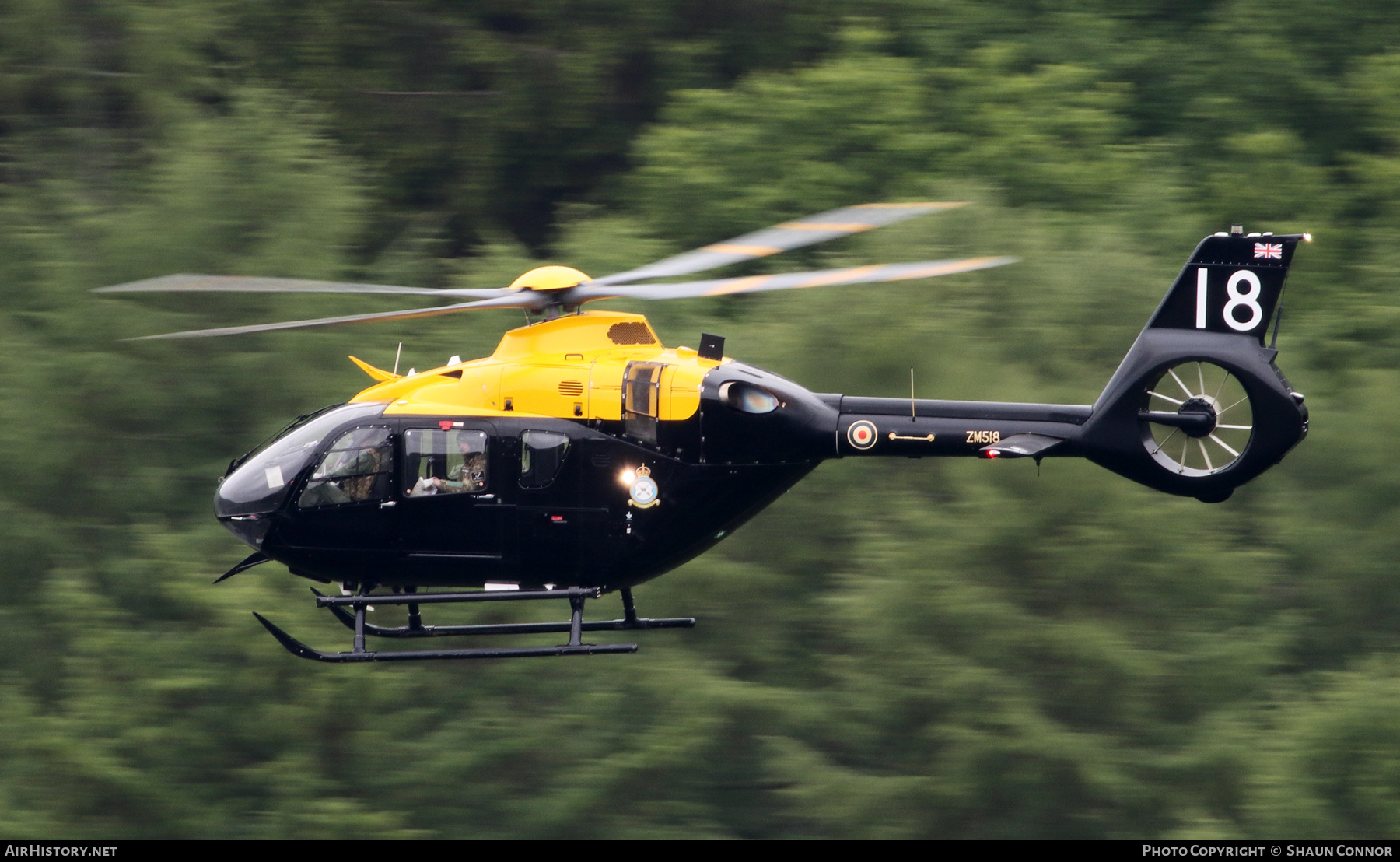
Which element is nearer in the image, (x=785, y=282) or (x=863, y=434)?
(x=785, y=282)

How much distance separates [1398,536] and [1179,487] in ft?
18.7

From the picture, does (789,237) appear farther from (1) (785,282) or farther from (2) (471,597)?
(2) (471,597)

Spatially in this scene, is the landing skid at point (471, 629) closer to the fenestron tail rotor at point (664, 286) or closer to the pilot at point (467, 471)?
the pilot at point (467, 471)

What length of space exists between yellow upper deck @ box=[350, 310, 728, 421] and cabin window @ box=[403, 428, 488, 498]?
0.54 feet

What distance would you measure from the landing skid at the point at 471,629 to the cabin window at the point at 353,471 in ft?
2.27

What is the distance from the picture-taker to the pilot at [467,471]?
9945 millimetres

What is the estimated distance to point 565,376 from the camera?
9984mm

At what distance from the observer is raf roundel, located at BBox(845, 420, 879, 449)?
9.81 metres

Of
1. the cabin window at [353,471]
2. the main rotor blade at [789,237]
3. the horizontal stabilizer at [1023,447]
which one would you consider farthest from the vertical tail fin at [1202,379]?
the cabin window at [353,471]

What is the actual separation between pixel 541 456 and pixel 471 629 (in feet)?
4.33

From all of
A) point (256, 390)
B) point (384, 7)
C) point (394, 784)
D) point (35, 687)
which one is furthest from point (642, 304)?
point (384, 7)

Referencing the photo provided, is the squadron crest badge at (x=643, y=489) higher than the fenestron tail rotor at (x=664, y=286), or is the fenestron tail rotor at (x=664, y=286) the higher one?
the fenestron tail rotor at (x=664, y=286)

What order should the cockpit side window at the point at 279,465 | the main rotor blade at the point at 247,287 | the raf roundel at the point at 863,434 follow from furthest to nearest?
the cockpit side window at the point at 279,465 < the raf roundel at the point at 863,434 < the main rotor blade at the point at 247,287

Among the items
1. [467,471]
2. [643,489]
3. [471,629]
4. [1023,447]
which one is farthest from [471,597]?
[1023,447]
